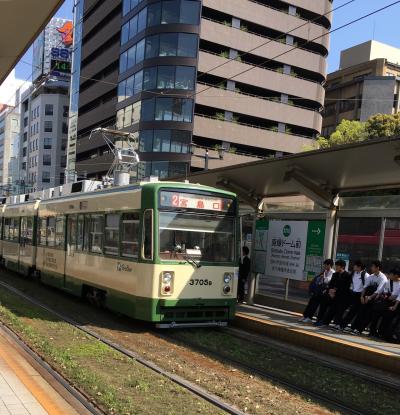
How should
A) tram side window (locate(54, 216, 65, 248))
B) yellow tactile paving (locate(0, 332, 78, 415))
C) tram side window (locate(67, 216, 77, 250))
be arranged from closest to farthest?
yellow tactile paving (locate(0, 332, 78, 415)) → tram side window (locate(67, 216, 77, 250)) → tram side window (locate(54, 216, 65, 248))

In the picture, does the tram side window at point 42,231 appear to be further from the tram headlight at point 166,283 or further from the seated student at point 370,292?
the seated student at point 370,292

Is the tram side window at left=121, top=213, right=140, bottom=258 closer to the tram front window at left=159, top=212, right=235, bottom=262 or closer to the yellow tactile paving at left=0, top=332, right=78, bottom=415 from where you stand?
the tram front window at left=159, top=212, right=235, bottom=262

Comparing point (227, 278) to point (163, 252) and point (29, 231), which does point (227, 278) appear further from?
point (29, 231)

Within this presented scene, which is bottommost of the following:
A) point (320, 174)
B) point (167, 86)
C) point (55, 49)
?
point (320, 174)

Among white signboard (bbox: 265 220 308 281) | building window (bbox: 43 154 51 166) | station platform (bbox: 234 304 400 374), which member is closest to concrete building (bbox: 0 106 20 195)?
building window (bbox: 43 154 51 166)

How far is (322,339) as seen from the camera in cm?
956

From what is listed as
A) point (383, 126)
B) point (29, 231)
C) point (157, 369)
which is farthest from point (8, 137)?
point (157, 369)

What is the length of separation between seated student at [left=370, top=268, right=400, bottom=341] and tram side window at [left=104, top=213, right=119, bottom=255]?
523 cm

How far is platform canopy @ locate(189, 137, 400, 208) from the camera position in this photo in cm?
941

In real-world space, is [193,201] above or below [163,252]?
above

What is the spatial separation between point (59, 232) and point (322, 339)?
8.22 metres

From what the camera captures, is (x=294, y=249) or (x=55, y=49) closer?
(x=294, y=249)

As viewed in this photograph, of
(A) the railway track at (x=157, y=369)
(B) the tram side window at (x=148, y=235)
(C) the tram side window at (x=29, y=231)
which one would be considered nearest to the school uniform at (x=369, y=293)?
(B) the tram side window at (x=148, y=235)

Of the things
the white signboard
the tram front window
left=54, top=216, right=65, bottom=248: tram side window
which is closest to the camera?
the tram front window
